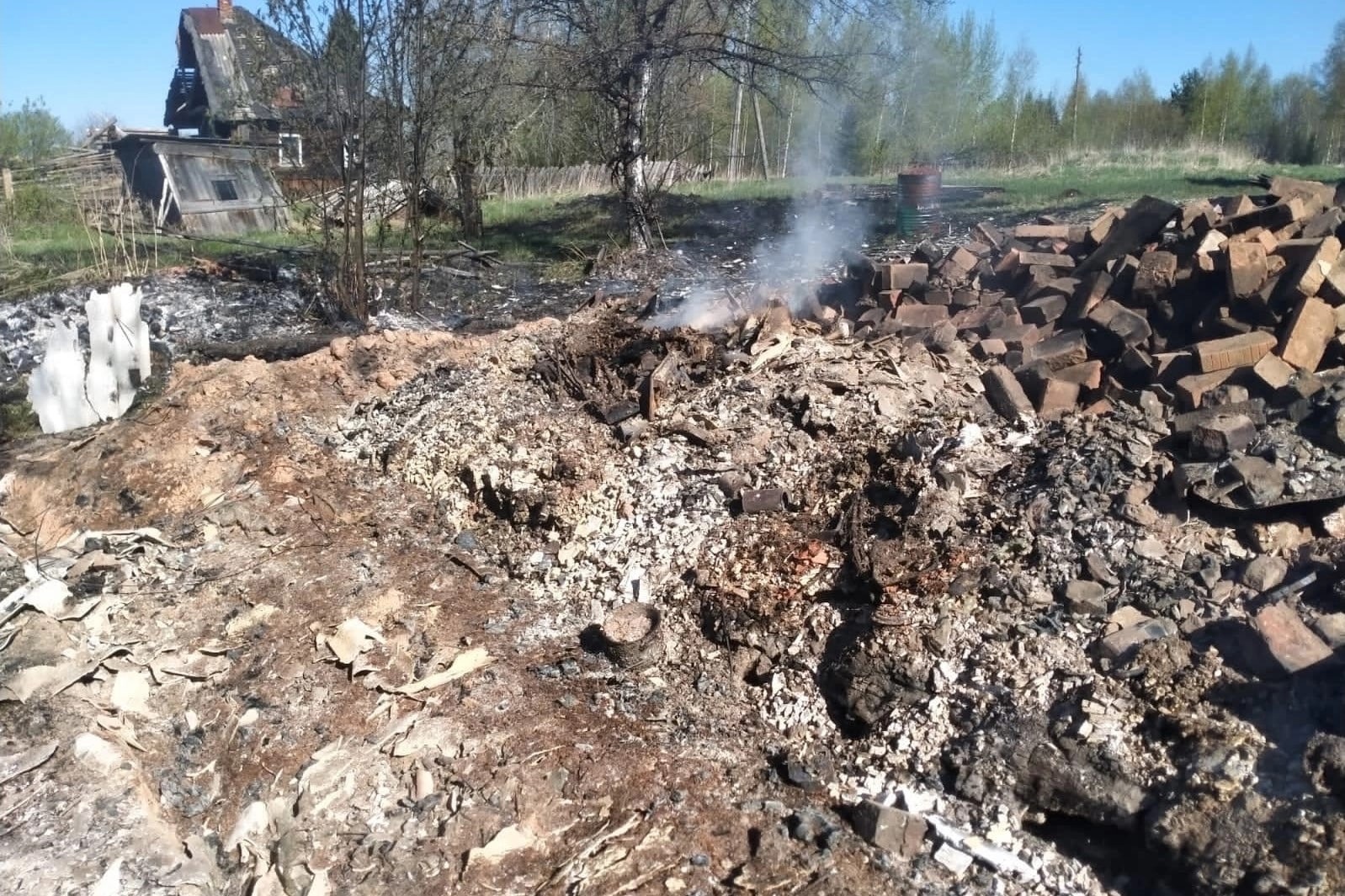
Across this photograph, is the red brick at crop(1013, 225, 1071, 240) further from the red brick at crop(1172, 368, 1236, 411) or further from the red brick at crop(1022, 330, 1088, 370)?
the red brick at crop(1172, 368, 1236, 411)

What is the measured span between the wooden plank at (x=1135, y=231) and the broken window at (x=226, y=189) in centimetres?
1478

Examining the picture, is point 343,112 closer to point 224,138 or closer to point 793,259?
point 793,259

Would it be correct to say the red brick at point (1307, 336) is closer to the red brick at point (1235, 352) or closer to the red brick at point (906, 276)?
the red brick at point (1235, 352)

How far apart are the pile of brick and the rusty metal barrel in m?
4.26

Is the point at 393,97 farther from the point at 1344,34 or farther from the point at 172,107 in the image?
the point at 1344,34

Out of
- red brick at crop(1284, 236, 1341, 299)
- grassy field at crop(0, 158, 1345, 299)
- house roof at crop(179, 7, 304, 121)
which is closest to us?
red brick at crop(1284, 236, 1341, 299)

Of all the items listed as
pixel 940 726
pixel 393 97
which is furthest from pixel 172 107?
pixel 940 726

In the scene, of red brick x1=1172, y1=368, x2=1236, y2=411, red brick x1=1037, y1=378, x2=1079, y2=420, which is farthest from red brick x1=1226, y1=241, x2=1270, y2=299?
red brick x1=1037, y1=378, x2=1079, y2=420

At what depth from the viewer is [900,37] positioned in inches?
474

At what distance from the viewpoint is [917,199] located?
35.8 feet

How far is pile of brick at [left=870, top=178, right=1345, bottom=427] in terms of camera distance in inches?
189

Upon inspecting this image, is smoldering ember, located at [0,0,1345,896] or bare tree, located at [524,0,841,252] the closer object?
smoldering ember, located at [0,0,1345,896]

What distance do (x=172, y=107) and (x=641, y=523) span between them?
27361 millimetres

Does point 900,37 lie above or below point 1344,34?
below
